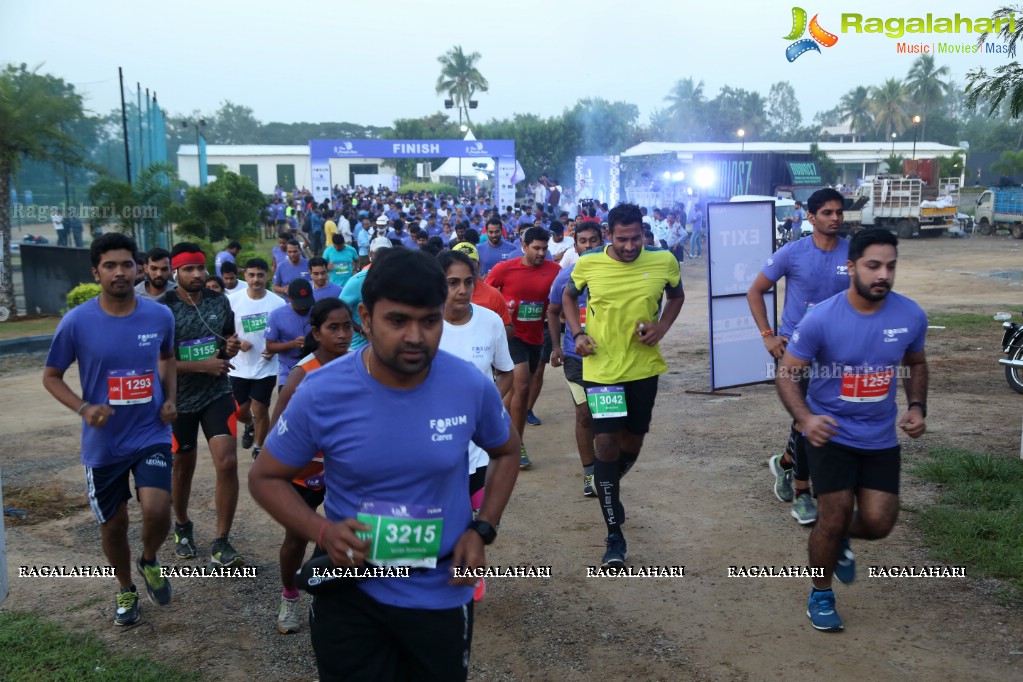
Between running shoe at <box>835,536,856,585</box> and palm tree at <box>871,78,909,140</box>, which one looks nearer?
running shoe at <box>835,536,856,585</box>

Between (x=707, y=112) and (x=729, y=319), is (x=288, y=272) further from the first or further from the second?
(x=707, y=112)

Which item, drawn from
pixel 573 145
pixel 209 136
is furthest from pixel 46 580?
pixel 209 136

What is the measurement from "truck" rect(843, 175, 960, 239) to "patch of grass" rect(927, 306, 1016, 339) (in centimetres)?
2199

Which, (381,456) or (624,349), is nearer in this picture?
(381,456)

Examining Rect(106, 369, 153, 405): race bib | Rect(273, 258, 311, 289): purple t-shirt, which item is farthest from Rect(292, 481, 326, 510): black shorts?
Rect(273, 258, 311, 289): purple t-shirt

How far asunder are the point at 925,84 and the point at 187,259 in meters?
105

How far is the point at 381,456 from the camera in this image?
2693 mm

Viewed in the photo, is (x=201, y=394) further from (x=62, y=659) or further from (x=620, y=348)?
(x=620, y=348)

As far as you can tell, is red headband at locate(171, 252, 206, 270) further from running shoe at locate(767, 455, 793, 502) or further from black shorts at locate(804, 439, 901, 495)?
running shoe at locate(767, 455, 793, 502)

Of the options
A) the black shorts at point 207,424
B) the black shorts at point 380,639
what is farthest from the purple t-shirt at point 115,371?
the black shorts at point 380,639

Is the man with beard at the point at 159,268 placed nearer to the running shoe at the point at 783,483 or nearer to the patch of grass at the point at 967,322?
the running shoe at the point at 783,483

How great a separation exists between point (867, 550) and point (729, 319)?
482 centimetres

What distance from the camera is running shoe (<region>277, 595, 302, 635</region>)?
5012 millimetres

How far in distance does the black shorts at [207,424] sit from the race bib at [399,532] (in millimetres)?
3597
